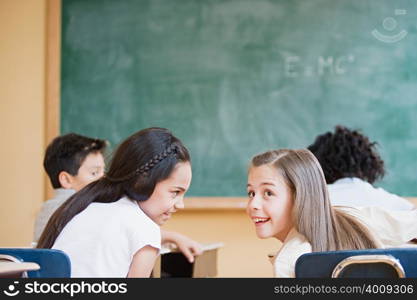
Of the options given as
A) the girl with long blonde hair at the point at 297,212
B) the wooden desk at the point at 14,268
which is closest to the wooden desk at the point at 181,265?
the girl with long blonde hair at the point at 297,212

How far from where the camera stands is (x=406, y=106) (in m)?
4.73

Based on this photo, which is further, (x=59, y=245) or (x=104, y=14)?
(x=104, y=14)

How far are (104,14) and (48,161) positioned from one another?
139cm

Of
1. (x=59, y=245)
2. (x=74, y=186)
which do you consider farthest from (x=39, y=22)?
(x=59, y=245)

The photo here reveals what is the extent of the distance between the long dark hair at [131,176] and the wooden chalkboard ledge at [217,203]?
2353mm

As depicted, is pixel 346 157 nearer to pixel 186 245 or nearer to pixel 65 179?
pixel 186 245

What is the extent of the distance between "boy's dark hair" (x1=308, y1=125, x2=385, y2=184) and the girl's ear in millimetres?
1191

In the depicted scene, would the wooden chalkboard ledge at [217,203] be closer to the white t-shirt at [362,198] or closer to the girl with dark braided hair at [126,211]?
the white t-shirt at [362,198]

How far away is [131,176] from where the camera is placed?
238 centimetres

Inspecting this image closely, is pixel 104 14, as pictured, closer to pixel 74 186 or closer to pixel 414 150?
pixel 74 186

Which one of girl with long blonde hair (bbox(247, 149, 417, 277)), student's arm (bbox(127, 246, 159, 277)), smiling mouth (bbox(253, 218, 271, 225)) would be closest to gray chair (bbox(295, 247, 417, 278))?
girl with long blonde hair (bbox(247, 149, 417, 277))

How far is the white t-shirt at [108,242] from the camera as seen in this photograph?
2.24 m

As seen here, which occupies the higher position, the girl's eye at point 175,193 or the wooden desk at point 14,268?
the girl's eye at point 175,193

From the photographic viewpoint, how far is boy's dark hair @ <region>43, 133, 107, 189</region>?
149 inches
